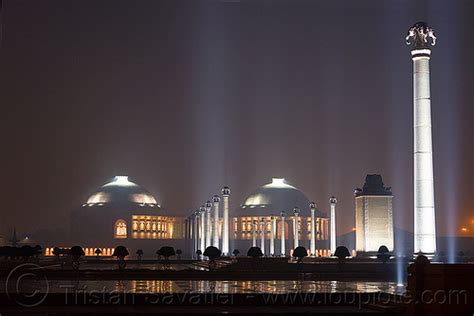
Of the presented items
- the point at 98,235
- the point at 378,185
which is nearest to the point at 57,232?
the point at 98,235

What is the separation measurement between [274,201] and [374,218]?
78.5m

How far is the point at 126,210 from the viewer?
118 metres

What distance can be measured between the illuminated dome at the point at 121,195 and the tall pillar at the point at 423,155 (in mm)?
92261

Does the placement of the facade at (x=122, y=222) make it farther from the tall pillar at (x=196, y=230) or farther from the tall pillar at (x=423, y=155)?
the tall pillar at (x=423, y=155)

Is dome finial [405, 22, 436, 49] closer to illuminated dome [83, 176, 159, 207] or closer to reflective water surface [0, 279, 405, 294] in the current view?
reflective water surface [0, 279, 405, 294]

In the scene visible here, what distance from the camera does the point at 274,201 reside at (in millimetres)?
131625

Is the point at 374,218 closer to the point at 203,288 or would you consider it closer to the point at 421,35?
the point at 421,35


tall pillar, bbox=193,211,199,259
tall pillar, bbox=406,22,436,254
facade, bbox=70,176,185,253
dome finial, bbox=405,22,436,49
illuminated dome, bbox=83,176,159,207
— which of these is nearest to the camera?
dome finial, bbox=405,22,436,49

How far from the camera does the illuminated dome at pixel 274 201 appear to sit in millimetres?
129000

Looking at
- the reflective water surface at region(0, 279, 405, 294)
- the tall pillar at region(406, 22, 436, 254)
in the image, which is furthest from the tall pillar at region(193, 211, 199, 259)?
the reflective water surface at region(0, 279, 405, 294)

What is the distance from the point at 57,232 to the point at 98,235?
6.37 meters

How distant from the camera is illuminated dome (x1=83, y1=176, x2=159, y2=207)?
398ft

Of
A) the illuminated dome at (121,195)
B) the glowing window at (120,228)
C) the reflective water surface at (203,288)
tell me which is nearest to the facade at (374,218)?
the reflective water surface at (203,288)

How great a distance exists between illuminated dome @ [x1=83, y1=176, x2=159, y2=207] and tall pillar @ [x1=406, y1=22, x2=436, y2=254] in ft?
303
